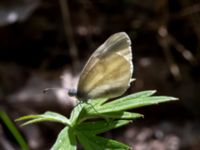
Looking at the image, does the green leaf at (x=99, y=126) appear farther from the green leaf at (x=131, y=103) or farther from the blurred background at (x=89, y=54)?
the blurred background at (x=89, y=54)

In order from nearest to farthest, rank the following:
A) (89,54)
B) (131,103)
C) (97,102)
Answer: (131,103)
(97,102)
(89,54)

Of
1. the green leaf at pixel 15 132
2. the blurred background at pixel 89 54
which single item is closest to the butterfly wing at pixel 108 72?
the green leaf at pixel 15 132

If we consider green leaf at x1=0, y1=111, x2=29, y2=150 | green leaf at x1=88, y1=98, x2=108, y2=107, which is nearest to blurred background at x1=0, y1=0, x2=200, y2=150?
green leaf at x1=0, y1=111, x2=29, y2=150

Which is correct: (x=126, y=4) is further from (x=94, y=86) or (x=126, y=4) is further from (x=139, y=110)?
(x=94, y=86)

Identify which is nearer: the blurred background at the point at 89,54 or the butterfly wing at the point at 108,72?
the butterfly wing at the point at 108,72

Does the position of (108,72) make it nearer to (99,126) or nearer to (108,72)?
(108,72)

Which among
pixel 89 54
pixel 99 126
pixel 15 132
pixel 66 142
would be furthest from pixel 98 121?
pixel 89 54

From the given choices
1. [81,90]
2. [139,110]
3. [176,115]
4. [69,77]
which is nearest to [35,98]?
[69,77]
